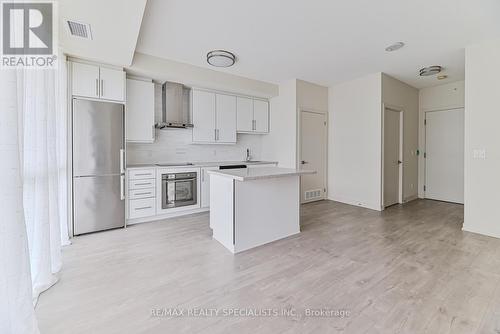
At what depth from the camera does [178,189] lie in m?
4.02

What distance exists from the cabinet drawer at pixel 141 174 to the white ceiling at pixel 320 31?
1.80 meters

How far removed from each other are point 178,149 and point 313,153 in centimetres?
293

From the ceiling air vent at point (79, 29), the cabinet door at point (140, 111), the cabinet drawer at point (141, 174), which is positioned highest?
the ceiling air vent at point (79, 29)

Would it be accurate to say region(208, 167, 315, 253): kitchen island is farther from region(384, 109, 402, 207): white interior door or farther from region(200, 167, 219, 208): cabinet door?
region(384, 109, 402, 207): white interior door

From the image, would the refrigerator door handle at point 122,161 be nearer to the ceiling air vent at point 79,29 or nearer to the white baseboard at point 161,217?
the white baseboard at point 161,217

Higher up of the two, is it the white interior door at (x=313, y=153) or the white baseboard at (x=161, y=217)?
the white interior door at (x=313, y=153)

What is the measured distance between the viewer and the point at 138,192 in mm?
3658

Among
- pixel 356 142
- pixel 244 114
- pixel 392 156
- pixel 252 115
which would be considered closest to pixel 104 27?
pixel 244 114

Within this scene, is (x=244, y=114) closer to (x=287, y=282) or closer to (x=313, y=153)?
(x=313, y=153)

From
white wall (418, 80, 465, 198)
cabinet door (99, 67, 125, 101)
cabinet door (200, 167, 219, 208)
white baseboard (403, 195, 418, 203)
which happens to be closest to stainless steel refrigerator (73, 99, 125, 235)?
cabinet door (99, 67, 125, 101)

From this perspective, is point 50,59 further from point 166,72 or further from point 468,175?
point 468,175

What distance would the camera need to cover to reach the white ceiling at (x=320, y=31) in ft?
7.84

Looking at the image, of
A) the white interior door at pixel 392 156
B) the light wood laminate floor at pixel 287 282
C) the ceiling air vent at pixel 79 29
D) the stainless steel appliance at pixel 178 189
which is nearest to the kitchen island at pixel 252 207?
the light wood laminate floor at pixel 287 282

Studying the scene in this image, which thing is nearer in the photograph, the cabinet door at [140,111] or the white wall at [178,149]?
the cabinet door at [140,111]
